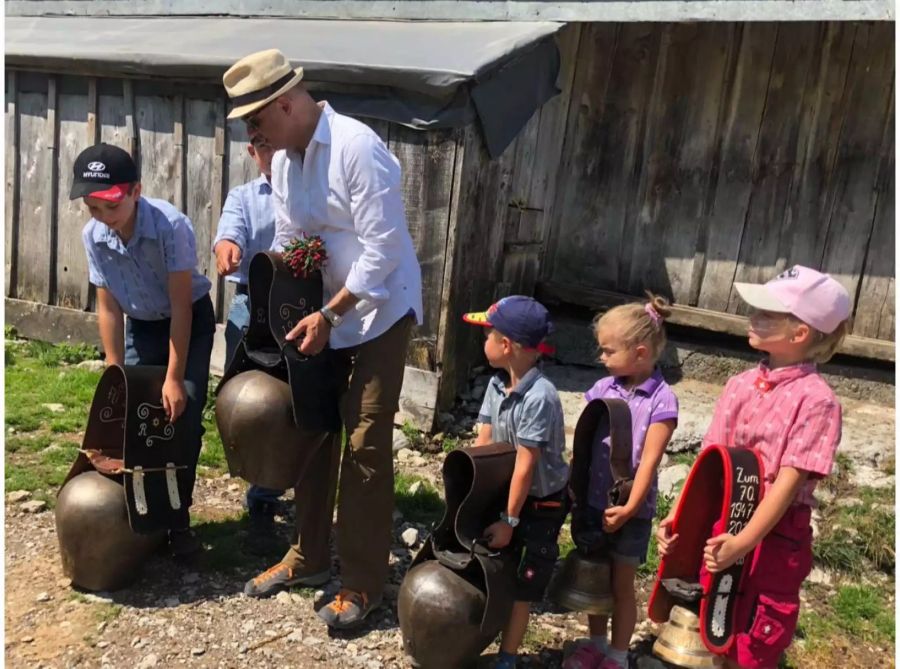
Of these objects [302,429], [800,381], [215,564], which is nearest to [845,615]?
[800,381]

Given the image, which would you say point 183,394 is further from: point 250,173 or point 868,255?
point 868,255

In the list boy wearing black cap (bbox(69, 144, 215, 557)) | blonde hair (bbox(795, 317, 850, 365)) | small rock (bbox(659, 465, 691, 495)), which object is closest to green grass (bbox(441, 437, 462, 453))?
small rock (bbox(659, 465, 691, 495))

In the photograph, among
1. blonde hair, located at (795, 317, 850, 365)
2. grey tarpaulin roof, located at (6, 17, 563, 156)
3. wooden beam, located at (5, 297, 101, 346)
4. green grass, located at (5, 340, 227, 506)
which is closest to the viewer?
blonde hair, located at (795, 317, 850, 365)

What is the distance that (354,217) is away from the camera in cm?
319

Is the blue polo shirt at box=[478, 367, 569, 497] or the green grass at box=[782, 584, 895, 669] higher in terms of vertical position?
the blue polo shirt at box=[478, 367, 569, 497]

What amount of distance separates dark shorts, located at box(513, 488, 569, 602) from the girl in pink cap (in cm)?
44

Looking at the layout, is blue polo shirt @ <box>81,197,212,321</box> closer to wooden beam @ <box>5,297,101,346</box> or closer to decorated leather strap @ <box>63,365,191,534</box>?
decorated leather strap @ <box>63,365,191,534</box>

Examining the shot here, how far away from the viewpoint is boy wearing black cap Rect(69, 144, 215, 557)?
3.54m

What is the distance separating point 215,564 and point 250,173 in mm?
3158

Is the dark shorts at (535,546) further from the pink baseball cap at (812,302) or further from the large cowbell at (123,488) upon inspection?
the large cowbell at (123,488)

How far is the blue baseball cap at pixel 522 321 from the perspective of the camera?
118 inches

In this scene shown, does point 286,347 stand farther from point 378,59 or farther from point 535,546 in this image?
point 378,59

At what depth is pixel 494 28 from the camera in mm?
5660

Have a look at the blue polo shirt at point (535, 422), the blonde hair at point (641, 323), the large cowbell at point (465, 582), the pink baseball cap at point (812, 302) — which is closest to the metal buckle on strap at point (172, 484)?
the large cowbell at point (465, 582)
